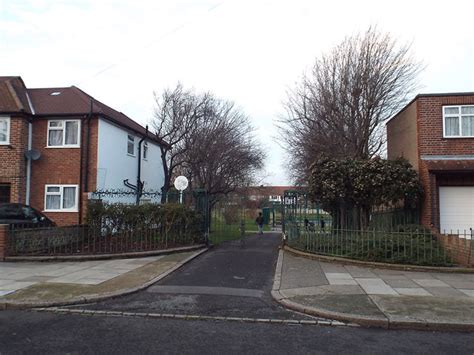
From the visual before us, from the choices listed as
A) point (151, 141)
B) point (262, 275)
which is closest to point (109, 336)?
point (262, 275)

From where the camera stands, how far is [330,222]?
17031 mm

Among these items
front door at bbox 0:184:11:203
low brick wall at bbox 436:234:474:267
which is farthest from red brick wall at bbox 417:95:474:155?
front door at bbox 0:184:11:203

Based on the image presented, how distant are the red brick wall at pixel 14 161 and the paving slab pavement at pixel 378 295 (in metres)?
12.4

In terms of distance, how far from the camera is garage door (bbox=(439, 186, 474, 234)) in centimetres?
1571

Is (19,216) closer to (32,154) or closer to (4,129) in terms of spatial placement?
(32,154)

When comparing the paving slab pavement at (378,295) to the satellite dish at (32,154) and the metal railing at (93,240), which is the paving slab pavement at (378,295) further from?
the satellite dish at (32,154)

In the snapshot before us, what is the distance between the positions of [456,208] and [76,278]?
1290 centimetres

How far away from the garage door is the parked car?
14382 mm

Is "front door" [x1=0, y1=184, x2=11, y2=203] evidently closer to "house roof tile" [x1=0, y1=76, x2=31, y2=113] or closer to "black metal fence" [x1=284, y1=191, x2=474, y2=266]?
"house roof tile" [x1=0, y1=76, x2=31, y2=113]

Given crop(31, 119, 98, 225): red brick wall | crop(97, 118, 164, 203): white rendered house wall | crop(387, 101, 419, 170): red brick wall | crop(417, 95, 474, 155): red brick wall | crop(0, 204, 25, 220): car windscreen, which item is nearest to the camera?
crop(0, 204, 25, 220): car windscreen

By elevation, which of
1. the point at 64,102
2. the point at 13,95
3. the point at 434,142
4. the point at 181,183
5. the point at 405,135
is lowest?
the point at 181,183

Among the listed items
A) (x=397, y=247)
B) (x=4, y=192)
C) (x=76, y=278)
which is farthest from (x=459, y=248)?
(x=4, y=192)

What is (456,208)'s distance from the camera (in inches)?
619

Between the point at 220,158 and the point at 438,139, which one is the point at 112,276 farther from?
the point at 220,158
